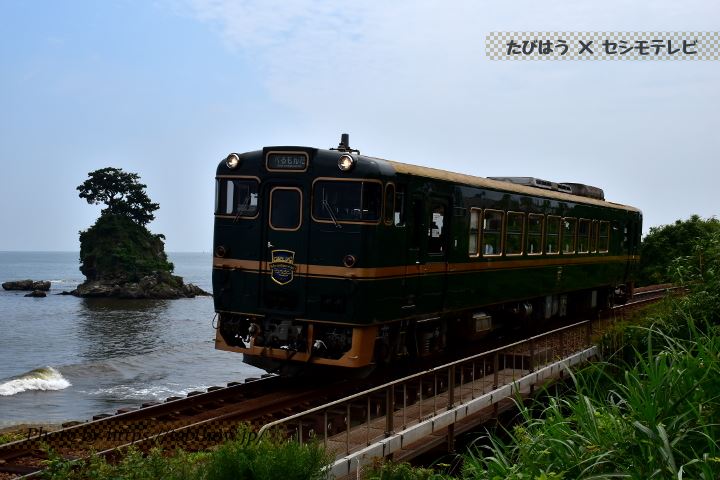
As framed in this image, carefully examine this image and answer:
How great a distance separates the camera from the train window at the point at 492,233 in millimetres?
15148

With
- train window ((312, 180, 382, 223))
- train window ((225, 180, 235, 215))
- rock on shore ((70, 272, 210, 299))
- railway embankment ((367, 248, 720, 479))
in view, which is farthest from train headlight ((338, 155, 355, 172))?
rock on shore ((70, 272, 210, 299))

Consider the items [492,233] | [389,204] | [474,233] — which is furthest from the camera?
[492,233]

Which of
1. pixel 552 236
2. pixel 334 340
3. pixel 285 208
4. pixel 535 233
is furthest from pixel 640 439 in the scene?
pixel 552 236

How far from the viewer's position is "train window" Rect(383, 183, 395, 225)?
39.4ft

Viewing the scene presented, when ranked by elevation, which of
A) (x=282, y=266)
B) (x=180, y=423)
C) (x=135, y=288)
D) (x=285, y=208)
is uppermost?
(x=285, y=208)

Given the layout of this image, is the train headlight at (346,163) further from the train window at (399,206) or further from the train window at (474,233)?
the train window at (474,233)

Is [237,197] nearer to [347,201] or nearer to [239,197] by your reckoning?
[239,197]

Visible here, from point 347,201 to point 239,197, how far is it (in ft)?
6.08

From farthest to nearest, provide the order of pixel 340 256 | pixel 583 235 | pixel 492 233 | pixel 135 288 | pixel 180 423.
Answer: pixel 135 288, pixel 583 235, pixel 492 233, pixel 340 256, pixel 180 423

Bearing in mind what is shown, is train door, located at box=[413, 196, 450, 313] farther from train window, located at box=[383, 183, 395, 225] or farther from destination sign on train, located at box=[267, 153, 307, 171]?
destination sign on train, located at box=[267, 153, 307, 171]

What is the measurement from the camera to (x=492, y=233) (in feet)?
50.8

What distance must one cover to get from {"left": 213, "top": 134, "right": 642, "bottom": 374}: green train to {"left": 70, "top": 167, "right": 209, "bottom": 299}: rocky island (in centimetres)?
8109

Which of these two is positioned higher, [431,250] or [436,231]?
[436,231]

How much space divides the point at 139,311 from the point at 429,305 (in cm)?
6612
